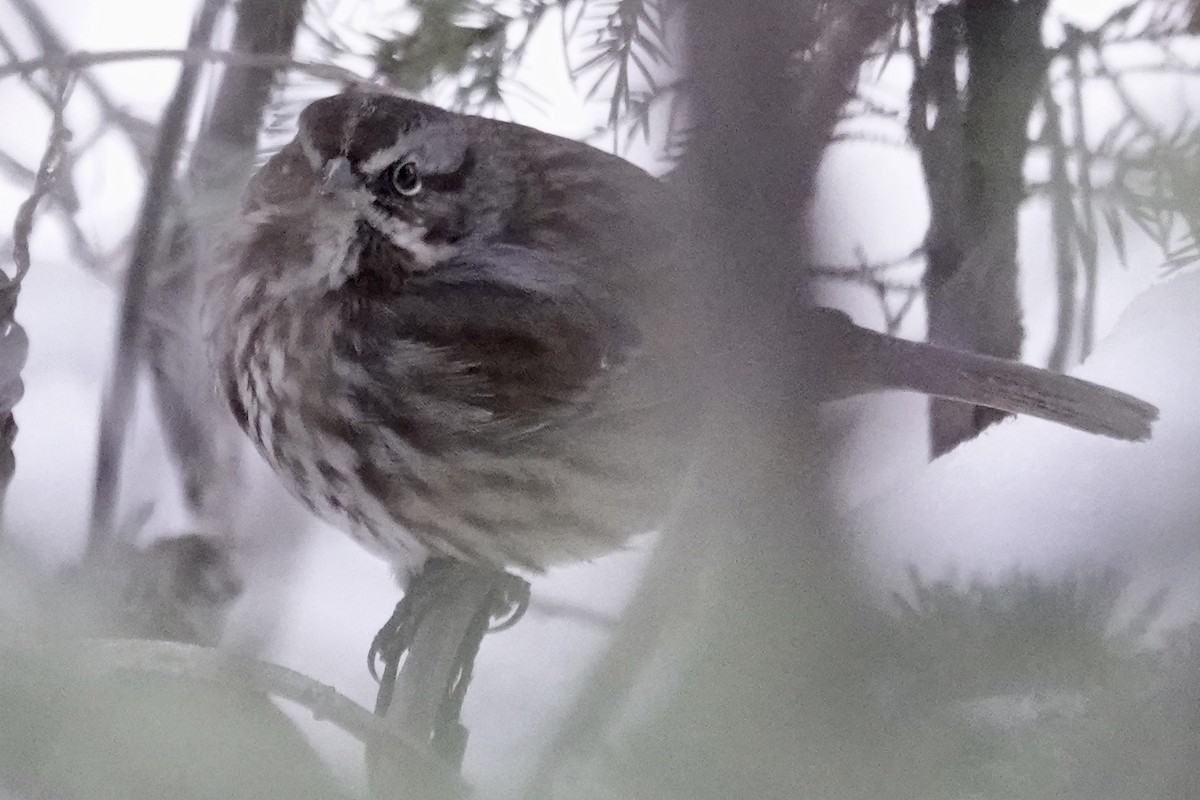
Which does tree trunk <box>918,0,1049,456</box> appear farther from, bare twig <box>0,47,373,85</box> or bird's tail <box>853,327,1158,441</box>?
bare twig <box>0,47,373,85</box>

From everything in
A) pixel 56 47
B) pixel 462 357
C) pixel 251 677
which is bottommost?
pixel 251 677

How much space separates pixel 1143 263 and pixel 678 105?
12.7 inches

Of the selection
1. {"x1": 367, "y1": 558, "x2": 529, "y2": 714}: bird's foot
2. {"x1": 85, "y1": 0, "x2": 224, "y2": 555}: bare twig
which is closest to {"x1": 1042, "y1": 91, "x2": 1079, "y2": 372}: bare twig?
{"x1": 367, "y1": 558, "x2": 529, "y2": 714}: bird's foot

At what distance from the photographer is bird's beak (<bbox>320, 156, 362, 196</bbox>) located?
0.73 m

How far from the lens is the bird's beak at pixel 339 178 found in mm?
729

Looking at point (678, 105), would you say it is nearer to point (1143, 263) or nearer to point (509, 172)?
point (509, 172)

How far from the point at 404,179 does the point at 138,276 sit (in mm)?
267

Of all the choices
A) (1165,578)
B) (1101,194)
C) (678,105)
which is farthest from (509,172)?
(1165,578)

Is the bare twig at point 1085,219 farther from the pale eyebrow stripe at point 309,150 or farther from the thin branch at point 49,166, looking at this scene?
the thin branch at point 49,166

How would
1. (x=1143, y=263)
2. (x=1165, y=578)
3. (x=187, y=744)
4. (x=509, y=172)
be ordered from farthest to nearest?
1. (x=509, y=172)
2. (x=1143, y=263)
3. (x=1165, y=578)
4. (x=187, y=744)

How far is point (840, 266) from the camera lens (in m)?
0.73

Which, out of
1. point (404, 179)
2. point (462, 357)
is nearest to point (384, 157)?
point (404, 179)

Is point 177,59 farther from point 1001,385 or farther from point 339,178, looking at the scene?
point 1001,385

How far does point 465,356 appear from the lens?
2.47 feet
